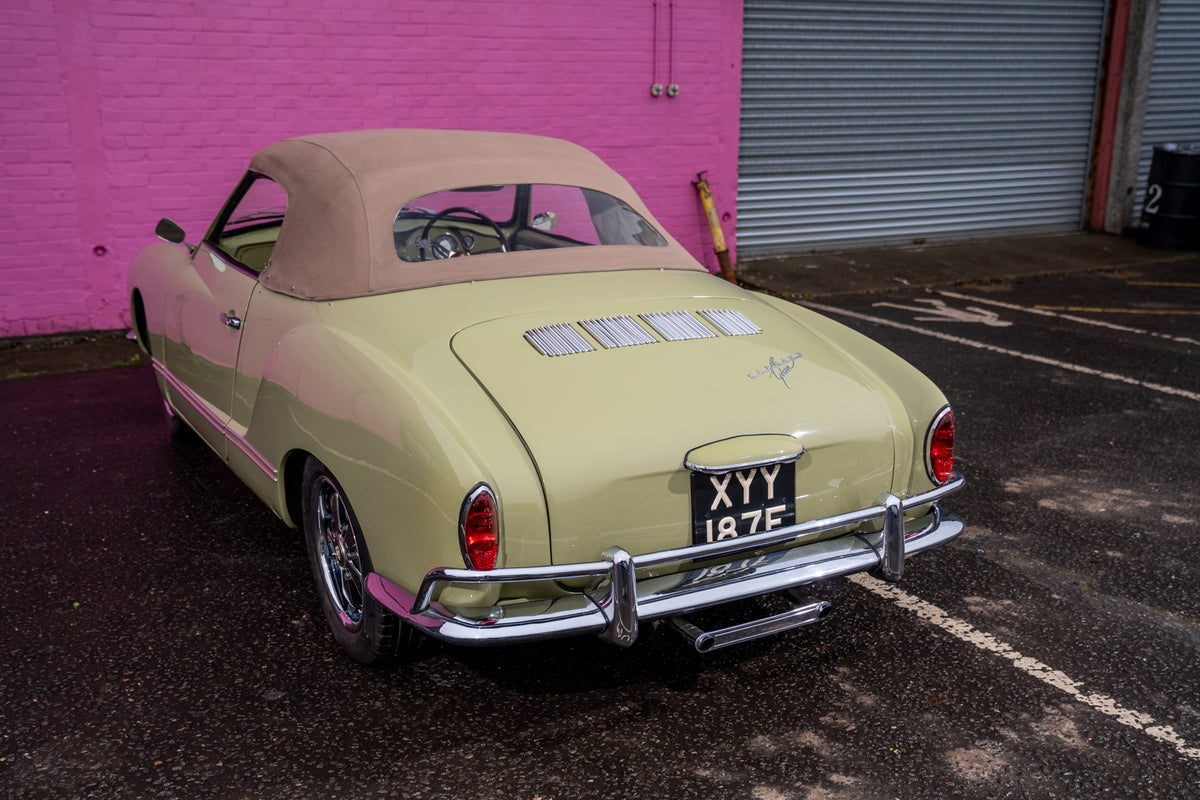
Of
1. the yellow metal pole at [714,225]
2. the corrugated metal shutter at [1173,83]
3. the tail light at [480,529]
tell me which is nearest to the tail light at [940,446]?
the tail light at [480,529]

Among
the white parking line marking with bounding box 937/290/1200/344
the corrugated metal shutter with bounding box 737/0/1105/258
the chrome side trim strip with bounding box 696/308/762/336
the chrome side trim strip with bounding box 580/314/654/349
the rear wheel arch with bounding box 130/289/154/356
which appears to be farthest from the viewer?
the corrugated metal shutter with bounding box 737/0/1105/258

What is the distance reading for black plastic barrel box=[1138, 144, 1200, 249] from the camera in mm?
11523

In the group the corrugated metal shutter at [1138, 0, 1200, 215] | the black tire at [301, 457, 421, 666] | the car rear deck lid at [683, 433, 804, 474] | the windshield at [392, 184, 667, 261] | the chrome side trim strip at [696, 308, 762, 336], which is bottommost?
the black tire at [301, 457, 421, 666]

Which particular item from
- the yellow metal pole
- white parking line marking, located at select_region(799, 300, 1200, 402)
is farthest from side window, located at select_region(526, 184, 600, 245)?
A: the yellow metal pole

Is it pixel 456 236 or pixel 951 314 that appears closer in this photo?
pixel 456 236

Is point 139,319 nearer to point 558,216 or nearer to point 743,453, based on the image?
point 558,216

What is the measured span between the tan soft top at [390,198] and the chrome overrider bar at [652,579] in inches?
46.6

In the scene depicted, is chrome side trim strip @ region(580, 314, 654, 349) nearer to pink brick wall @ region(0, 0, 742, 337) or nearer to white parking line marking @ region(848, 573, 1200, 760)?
white parking line marking @ region(848, 573, 1200, 760)

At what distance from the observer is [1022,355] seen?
23.6ft

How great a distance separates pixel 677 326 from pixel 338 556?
1.31m

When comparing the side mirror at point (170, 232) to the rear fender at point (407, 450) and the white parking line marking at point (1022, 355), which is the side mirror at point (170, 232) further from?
the white parking line marking at point (1022, 355)

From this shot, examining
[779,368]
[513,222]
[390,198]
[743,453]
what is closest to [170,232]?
[390,198]

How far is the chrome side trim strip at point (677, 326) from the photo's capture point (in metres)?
3.22

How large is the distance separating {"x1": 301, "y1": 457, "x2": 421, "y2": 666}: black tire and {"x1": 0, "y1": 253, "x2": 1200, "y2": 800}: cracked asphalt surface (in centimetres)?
12
